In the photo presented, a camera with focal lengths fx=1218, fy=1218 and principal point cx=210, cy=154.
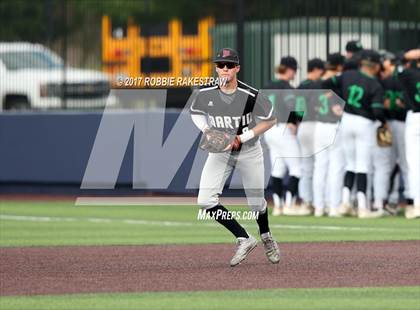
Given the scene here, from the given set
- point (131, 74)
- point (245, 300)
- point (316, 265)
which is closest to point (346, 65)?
point (131, 74)

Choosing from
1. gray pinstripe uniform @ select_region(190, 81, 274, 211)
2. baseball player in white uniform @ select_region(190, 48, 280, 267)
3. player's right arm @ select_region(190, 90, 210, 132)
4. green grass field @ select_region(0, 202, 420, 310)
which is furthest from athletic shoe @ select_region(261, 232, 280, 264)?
green grass field @ select_region(0, 202, 420, 310)

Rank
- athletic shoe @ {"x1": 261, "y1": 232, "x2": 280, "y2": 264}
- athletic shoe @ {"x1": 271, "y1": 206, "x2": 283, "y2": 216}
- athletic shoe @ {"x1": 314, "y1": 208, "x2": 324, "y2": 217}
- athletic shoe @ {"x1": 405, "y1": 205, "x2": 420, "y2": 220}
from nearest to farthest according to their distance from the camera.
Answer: athletic shoe @ {"x1": 261, "y1": 232, "x2": 280, "y2": 264}, athletic shoe @ {"x1": 405, "y1": 205, "x2": 420, "y2": 220}, athletic shoe @ {"x1": 314, "y1": 208, "x2": 324, "y2": 217}, athletic shoe @ {"x1": 271, "y1": 206, "x2": 283, "y2": 216}

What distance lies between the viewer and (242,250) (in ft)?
38.2

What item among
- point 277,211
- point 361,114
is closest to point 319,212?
point 277,211

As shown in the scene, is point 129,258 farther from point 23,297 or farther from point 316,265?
point 23,297

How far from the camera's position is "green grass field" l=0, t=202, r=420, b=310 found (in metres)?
9.09

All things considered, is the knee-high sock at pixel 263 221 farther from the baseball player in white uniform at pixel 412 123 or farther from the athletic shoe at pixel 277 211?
the athletic shoe at pixel 277 211

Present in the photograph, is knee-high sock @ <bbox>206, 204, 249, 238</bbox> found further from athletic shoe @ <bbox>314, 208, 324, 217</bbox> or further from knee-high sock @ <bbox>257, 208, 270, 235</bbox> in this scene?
athletic shoe @ <bbox>314, 208, 324, 217</bbox>

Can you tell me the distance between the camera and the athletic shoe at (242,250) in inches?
457

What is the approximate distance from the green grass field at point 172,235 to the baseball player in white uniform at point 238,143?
206 centimetres

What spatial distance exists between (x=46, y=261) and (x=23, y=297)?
8.97 ft

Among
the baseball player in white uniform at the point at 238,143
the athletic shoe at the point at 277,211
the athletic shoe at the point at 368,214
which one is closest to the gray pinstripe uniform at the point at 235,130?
the baseball player in white uniform at the point at 238,143

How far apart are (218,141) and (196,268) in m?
1.22

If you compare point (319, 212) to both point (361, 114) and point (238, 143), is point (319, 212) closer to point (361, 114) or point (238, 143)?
point (361, 114)
